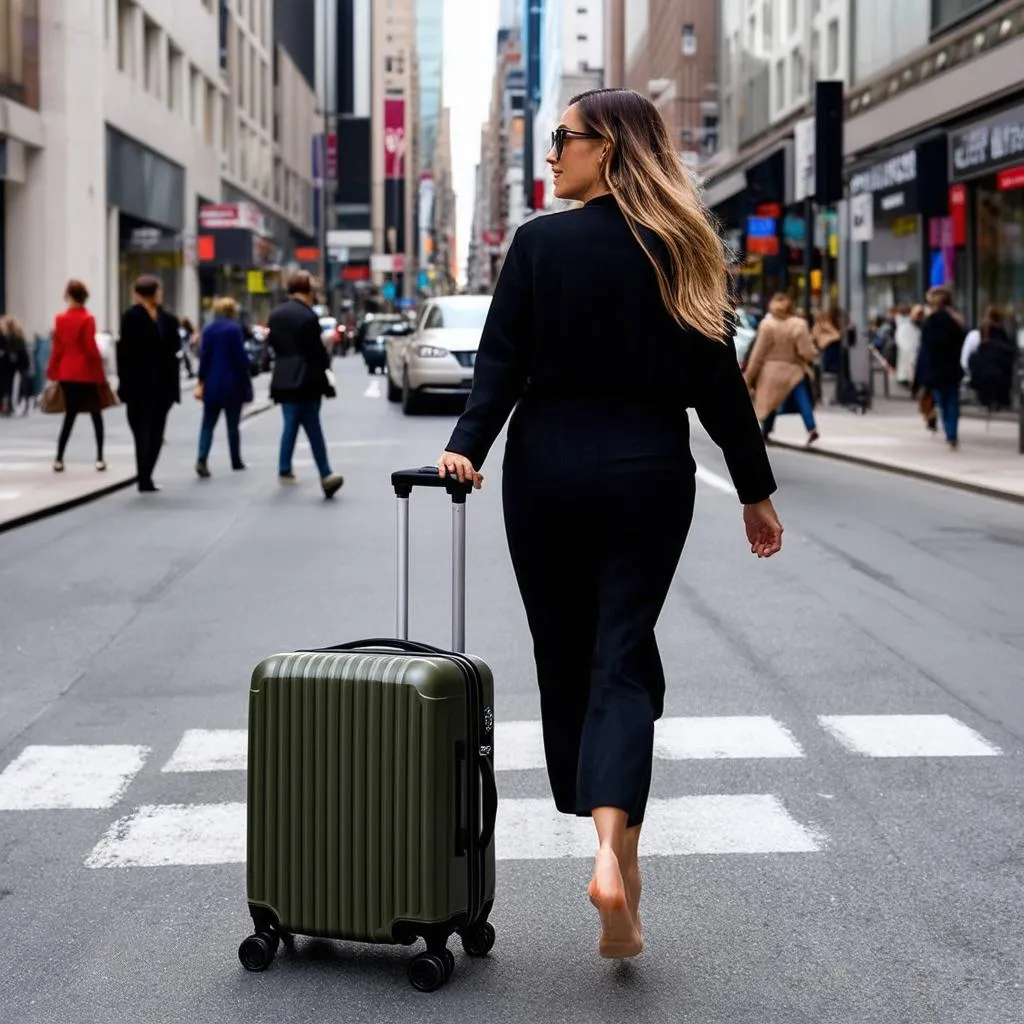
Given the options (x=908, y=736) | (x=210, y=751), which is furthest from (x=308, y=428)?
(x=908, y=736)

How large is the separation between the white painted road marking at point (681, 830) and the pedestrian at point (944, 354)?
16.2m

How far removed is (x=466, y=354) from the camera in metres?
29.3

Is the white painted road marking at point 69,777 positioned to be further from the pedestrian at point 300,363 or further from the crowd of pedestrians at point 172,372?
the pedestrian at point 300,363

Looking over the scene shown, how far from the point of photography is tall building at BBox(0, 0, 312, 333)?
4119 centimetres

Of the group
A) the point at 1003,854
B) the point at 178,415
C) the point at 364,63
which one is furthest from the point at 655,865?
the point at 364,63

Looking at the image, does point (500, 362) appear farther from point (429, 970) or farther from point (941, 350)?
point (941, 350)

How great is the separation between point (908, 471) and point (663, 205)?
15101 millimetres

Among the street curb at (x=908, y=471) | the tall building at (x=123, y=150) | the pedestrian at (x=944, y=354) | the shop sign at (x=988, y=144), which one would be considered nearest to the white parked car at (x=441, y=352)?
the street curb at (x=908, y=471)

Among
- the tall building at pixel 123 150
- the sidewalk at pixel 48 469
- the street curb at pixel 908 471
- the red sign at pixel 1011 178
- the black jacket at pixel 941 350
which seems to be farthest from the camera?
the tall building at pixel 123 150

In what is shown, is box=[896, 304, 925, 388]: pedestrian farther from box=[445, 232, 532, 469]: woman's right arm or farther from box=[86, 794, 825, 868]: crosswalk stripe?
box=[445, 232, 532, 469]: woman's right arm

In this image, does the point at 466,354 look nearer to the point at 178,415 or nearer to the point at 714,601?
the point at 178,415

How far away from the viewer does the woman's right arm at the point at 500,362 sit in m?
4.09

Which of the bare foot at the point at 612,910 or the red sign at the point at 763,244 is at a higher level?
the red sign at the point at 763,244

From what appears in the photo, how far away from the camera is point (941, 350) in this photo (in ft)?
69.9
